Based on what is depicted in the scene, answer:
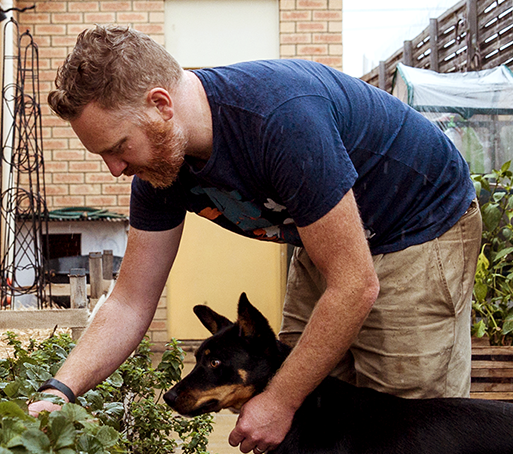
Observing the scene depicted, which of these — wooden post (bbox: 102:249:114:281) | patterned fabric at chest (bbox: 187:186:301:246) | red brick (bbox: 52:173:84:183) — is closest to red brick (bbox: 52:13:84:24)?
red brick (bbox: 52:173:84:183)

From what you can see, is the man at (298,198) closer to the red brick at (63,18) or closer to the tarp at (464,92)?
the tarp at (464,92)

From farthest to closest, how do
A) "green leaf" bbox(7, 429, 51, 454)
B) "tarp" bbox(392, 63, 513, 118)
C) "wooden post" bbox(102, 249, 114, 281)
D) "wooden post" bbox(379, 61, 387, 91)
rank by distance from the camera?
1. "wooden post" bbox(379, 61, 387, 91)
2. "tarp" bbox(392, 63, 513, 118)
3. "wooden post" bbox(102, 249, 114, 281)
4. "green leaf" bbox(7, 429, 51, 454)

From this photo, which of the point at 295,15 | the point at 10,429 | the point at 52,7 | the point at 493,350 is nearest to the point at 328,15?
the point at 295,15

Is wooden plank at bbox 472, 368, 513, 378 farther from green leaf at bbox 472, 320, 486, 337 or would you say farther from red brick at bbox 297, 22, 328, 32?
red brick at bbox 297, 22, 328, 32

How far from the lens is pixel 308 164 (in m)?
1.50

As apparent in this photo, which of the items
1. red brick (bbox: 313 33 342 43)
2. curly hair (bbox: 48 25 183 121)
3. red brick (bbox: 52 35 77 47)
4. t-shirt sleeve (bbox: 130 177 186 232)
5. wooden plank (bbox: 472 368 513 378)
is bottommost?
wooden plank (bbox: 472 368 513 378)

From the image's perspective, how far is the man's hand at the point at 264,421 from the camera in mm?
1730

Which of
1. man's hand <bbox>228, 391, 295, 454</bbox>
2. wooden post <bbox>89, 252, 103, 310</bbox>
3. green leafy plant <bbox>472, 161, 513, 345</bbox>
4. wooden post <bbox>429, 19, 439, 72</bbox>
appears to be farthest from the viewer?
wooden post <bbox>429, 19, 439, 72</bbox>

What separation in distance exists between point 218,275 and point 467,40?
3584mm

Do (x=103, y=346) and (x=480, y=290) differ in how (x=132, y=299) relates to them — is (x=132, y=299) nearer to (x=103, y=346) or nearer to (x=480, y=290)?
(x=103, y=346)

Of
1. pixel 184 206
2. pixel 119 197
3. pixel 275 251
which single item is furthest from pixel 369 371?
pixel 119 197

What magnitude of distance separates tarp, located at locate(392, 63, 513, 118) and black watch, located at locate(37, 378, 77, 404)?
4.37m

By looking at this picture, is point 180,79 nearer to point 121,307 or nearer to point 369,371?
point 121,307

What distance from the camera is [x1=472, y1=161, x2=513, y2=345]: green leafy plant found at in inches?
158
